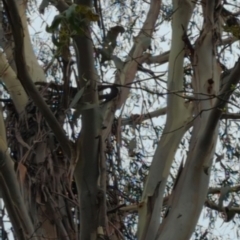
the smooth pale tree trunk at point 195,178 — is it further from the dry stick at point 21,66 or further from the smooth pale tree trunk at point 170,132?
the dry stick at point 21,66

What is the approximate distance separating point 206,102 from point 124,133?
133 cm

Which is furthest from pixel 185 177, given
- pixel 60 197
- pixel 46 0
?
pixel 46 0

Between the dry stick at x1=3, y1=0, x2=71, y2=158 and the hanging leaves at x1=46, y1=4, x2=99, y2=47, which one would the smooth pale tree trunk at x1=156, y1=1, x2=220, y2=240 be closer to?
the dry stick at x1=3, y1=0, x2=71, y2=158

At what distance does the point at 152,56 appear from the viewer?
448cm

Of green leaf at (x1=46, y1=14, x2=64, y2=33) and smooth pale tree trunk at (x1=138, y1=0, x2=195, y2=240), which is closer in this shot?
green leaf at (x1=46, y1=14, x2=64, y2=33)

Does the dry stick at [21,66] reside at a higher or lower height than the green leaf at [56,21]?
higher

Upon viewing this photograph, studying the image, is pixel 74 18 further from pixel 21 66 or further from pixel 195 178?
pixel 195 178

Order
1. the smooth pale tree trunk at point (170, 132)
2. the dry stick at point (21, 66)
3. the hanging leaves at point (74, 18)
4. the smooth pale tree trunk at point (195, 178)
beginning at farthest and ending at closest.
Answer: the smooth pale tree trunk at point (170, 132)
the smooth pale tree trunk at point (195, 178)
the dry stick at point (21, 66)
the hanging leaves at point (74, 18)

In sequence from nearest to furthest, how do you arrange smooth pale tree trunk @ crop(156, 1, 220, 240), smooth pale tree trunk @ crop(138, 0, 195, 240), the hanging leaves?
the hanging leaves, smooth pale tree trunk @ crop(156, 1, 220, 240), smooth pale tree trunk @ crop(138, 0, 195, 240)

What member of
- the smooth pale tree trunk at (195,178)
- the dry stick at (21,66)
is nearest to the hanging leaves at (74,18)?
the dry stick at (21,66)

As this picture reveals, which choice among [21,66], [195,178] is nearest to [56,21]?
[21,66]

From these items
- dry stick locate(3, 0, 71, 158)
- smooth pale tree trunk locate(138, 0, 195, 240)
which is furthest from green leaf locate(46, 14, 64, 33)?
smooth pale tree trunk locate(138, 0, 195, 240)

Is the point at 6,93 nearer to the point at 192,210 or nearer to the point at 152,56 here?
the point at 152,56

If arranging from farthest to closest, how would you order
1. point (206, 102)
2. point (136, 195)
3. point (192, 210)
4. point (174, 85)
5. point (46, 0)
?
point (136, 195), point (174, 85), point (206, 102), point (192, 210), point (46, 0)
